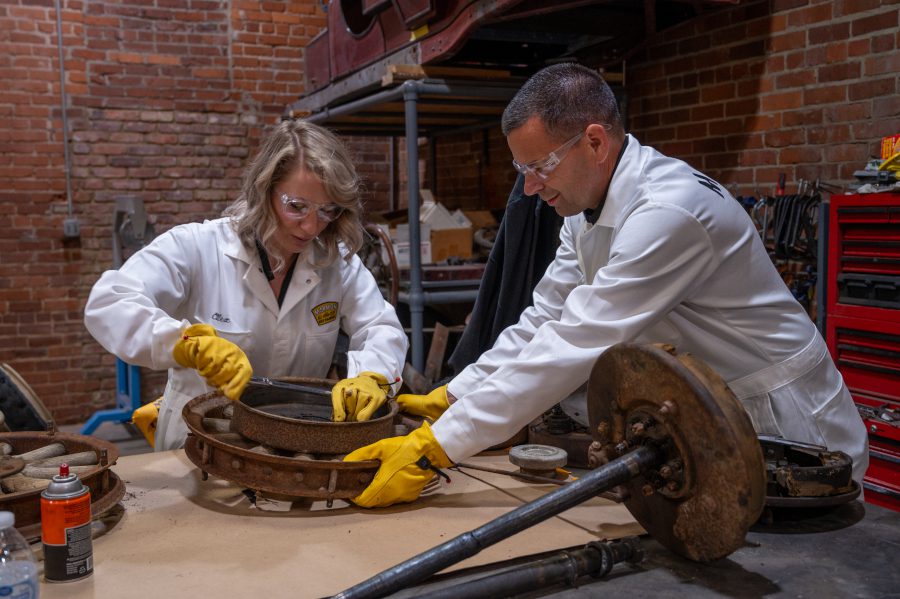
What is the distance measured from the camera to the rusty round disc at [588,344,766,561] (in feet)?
4.44

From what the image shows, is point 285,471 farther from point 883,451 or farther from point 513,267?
point 883,451

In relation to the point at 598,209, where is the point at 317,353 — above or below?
below

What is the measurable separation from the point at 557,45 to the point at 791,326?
3186 mm

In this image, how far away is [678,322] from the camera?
2.04 meters

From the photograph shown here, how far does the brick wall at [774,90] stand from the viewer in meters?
3.67

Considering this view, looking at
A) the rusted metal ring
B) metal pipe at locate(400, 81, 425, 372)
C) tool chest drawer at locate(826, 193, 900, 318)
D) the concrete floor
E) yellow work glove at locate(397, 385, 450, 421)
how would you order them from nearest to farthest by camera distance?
the rusted metal ring
yellow work glove at locate(397, 385, 450, 421)
tool chest drawer at locate(826, 193, 900, 318)
metal pipe at locate(400, 81, 425, 372)
the concrete floor

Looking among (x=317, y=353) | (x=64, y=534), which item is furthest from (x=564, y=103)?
(x=64, y=534)

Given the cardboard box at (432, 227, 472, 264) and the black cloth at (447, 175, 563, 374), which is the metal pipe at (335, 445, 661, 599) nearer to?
the black cloth at (447, 175, 563, 374)

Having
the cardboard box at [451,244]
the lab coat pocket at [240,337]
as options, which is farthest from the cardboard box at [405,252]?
the lab coat pocket at [240,337]

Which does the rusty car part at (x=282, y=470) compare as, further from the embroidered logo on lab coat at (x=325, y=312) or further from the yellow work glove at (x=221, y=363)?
the embroidered logo on lab coat at (x=325, y=312)

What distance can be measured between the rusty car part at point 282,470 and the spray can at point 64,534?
379 mm

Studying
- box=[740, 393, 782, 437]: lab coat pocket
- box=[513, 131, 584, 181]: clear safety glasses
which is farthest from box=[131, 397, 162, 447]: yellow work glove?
box=[740, 393, 782, 437]: lab coat pocket

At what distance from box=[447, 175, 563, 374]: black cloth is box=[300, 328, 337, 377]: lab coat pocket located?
23.9 inches

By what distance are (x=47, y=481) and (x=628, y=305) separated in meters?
1.36
